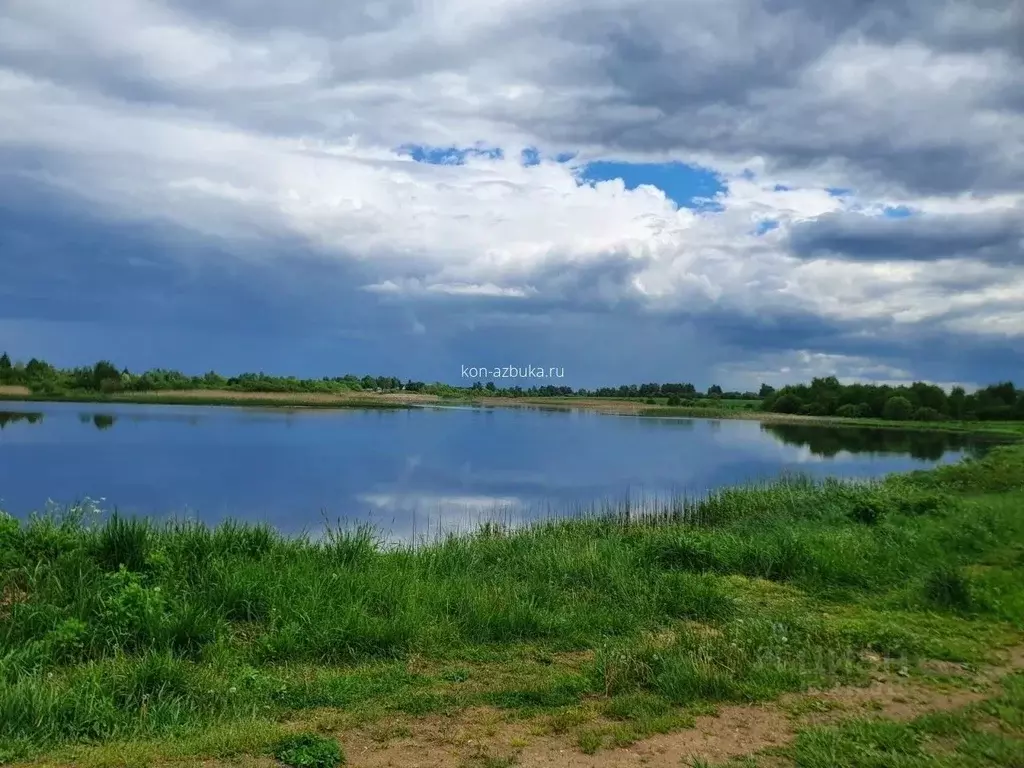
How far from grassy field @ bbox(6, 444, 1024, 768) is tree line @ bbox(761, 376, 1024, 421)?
70.1m

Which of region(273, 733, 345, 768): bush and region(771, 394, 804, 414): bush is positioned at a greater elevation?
region(771, 394, 804, 414): bush

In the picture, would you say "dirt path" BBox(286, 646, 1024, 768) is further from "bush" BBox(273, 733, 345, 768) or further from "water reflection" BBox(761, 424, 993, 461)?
"water reflection" BBox(761, 424, 993, 461)

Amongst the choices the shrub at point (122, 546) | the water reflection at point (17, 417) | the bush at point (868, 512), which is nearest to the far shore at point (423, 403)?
the water reflection at point (17, 417)

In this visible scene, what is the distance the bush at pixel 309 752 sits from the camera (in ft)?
12.6

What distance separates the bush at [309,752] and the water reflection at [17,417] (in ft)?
119

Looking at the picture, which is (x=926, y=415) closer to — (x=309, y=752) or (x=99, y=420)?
(x=99, y=420)

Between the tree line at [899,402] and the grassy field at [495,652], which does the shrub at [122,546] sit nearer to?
the grassy field at [495,652]

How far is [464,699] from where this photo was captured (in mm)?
4914

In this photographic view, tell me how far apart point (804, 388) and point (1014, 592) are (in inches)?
3319

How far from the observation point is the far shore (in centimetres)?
5731

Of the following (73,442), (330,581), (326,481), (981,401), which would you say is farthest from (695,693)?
(981,401)

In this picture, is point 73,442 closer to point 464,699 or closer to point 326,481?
point 326,481

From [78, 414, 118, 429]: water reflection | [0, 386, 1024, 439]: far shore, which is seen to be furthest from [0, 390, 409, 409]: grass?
[78, 414, 118, 429]: water reflection

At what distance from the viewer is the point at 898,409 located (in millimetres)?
73188
